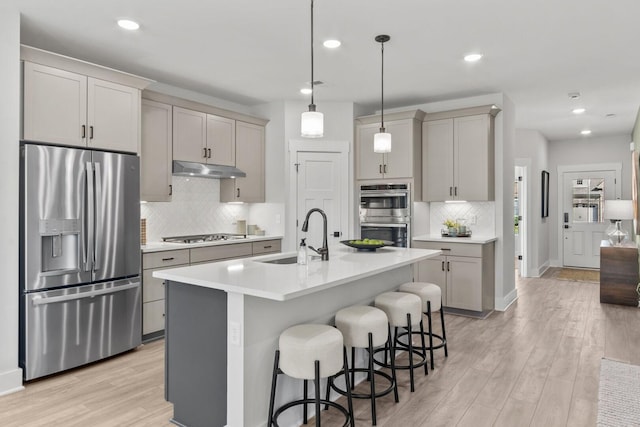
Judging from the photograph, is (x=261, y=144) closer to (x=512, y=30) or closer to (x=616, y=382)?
(x=512, y=30)

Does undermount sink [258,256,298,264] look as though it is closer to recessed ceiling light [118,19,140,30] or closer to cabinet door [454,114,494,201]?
recessed ceiling light [118,19,140,30]

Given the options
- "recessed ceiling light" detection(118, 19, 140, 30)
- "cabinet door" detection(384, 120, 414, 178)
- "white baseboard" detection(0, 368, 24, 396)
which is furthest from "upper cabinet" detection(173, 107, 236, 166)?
"white baseboard" detection(0, 368, 24, 396)

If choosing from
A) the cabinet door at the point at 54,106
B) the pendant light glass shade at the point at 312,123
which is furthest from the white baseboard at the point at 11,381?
the pendant light glass shade at the point at 312,123

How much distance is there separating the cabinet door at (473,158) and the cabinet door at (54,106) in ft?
13.2

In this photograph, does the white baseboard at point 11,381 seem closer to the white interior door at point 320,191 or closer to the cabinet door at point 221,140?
the cabinet door at point 221,140

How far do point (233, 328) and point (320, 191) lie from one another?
11.6 feet

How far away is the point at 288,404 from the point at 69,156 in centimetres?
250

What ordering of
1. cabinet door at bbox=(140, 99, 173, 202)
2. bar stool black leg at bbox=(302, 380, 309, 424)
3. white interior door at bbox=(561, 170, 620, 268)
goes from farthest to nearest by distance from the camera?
white interior door at bbox=(561, 170, 620, 268) → cabinet door at bbox=(140, 99, 173, 202) → bar stool black leg at bbox=(302, 380, 309, 424)

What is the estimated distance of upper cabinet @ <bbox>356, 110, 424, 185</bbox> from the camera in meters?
5.33

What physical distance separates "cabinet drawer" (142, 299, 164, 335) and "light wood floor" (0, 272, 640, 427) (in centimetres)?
15

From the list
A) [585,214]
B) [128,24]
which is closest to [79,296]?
[128,24]

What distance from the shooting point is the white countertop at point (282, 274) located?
6.77ft

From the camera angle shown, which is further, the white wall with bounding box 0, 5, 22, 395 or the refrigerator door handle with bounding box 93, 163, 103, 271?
Answer: the refrigerator door handle with bounding box 93, 163, 103, 271

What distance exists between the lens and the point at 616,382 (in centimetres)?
311
